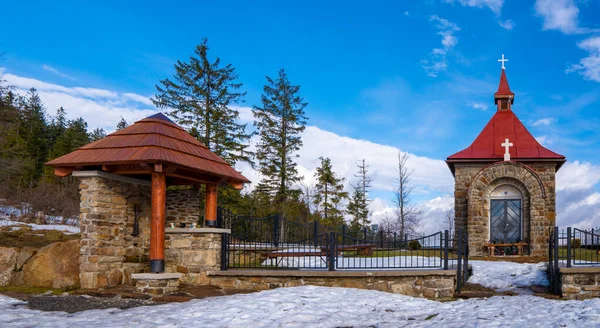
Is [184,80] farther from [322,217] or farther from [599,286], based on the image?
[599,286]

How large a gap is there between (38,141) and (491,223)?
3982 centimetres

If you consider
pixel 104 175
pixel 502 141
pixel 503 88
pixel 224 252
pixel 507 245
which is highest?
pixel 503 88

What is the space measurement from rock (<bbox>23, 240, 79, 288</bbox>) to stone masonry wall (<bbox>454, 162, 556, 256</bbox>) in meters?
14.4

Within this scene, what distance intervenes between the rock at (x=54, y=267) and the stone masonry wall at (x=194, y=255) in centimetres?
191

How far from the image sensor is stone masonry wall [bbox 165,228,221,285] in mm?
10383

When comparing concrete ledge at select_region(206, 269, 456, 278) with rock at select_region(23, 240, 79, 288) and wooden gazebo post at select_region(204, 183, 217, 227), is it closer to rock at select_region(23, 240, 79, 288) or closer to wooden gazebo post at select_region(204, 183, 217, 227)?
wooden gazebo post at select_region(204, 183, 217, 227)

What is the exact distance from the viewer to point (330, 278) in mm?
9781

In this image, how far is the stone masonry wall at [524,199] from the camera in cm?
1789

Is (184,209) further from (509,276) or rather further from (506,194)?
(506,194)

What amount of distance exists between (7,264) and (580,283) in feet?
39.0

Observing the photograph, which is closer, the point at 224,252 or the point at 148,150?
the point at 148,150

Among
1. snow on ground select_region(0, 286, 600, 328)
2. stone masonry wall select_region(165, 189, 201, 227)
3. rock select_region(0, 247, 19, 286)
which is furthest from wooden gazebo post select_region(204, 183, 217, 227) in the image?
rock select_region(0, 247, 19, 286)

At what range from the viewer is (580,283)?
9383mm

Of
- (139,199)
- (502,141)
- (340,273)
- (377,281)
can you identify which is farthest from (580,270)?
(502,141)
